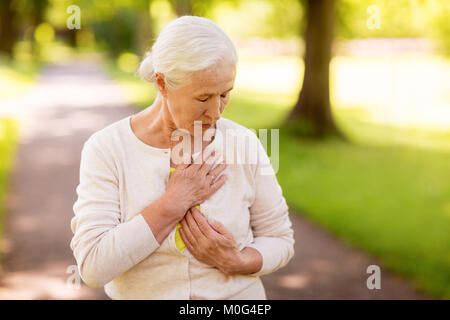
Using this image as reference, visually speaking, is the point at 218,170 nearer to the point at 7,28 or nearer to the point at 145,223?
the point at 145,223

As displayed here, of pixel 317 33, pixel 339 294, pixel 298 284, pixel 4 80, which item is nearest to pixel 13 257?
pixel 298 284

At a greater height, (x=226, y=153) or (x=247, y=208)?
(x=226, y=153)

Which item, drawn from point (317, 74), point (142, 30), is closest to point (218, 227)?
point (317, 74)

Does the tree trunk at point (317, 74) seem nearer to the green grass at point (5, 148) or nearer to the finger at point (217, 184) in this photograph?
the green grass at point (5, 148)

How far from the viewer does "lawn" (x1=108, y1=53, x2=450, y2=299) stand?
5.34 meters

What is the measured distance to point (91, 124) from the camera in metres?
12.8

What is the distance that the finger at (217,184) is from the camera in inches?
74.9

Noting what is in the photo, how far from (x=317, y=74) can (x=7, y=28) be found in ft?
94.2

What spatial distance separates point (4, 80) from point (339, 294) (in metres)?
18.4

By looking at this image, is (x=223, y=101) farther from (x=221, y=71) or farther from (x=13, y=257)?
(x=13, y=257)

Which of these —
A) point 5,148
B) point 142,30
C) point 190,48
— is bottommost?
point 5,148

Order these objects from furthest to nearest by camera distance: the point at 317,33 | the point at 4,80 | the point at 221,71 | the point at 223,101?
the point at 4,80
the point at 317,33
the point at 223,101
the point at 221,71

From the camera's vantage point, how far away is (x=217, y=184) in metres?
1.92
